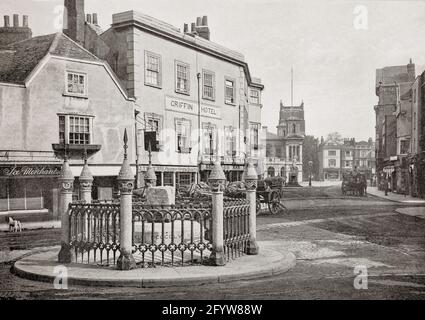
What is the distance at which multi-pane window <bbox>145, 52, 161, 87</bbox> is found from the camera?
22688mm

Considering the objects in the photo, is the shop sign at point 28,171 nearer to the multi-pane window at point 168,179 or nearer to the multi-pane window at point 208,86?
the multi-pane window at point 168,179

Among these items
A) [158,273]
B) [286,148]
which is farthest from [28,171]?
[286,148]

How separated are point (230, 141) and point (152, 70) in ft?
23.4

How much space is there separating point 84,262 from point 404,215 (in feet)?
55.0

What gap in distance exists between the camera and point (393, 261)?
1070cm

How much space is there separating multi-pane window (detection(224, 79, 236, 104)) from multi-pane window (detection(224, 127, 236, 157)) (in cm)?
184

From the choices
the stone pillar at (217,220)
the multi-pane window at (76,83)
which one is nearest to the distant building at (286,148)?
the multi-pane window at (76,83)

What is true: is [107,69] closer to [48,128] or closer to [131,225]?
[48,128]

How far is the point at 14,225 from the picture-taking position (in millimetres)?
16750

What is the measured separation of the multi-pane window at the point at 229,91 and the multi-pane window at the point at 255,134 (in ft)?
15.9

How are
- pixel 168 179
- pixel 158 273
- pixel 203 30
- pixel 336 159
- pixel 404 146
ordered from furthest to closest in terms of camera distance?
pixel 336 159, pixel 404 146, pixel 203 30, pixel 168 179, pixel 158 273

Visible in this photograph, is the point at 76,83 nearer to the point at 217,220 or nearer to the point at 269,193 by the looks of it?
the point at 269,193

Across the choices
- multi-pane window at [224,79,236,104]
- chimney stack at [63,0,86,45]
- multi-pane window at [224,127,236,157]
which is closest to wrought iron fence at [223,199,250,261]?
chimney stack at [63,0,86,45]

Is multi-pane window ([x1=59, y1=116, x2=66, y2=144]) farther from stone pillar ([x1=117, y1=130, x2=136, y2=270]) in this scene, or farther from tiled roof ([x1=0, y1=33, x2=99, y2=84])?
stone pillar ([x1=117, y1=130, x2=136, y2=270])
